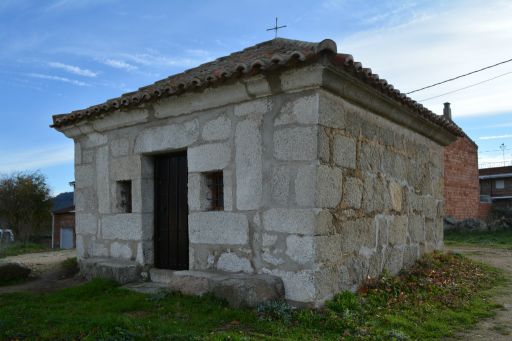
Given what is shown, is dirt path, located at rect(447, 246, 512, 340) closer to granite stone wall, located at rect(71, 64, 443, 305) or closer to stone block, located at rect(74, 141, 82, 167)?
granite stone wall, located at rect(71, 64, 443, 305)

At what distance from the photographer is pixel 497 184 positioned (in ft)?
104

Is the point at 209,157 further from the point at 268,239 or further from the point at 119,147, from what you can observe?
the point at 119,147

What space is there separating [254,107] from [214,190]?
120cm

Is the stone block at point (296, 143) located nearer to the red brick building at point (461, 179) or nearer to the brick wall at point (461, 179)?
the red brick building at point (461, 179)

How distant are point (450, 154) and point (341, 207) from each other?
16690 mm

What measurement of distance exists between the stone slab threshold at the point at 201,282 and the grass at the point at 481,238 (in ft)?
34.0

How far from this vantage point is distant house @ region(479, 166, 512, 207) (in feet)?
99.8

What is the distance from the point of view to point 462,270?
7023 mm

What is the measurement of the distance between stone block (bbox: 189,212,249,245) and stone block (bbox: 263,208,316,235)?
Result: 0.31 meters

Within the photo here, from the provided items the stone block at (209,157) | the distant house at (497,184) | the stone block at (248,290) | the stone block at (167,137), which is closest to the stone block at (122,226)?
the stone block at (167,137)

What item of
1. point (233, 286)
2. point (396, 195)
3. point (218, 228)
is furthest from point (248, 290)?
point (396, 195)

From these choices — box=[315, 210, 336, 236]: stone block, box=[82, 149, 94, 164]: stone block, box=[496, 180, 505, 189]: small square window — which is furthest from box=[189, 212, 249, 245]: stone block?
box=[496, 180, 505, 189]: small square window

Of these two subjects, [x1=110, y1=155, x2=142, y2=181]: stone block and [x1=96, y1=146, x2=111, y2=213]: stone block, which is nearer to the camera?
[x1=110, y1=155, x2=142, y2=181]: stone block

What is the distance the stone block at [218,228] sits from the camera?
196 inches
